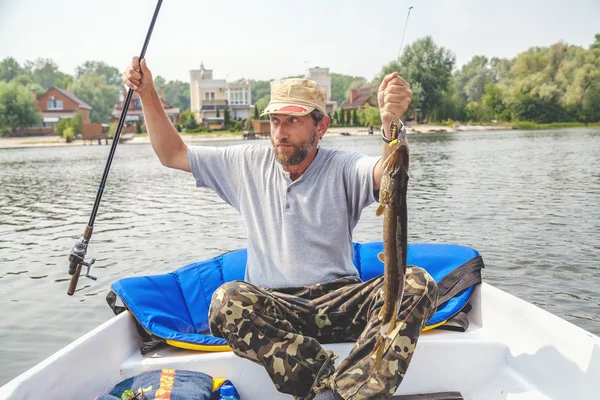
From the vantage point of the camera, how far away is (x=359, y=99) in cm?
9881

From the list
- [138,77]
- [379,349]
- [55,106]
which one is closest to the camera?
[379,349]

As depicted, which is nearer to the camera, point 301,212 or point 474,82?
point 301,212

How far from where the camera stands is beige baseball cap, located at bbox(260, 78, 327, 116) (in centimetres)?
356

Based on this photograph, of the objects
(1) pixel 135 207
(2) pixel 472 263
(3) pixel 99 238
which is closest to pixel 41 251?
(3) pixel 99 238

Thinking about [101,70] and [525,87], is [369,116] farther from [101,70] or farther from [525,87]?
[101,70]

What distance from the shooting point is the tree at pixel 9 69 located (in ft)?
441

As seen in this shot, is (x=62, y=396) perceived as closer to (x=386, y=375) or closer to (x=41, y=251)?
(x=386, y=375)

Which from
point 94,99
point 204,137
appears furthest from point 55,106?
point 204,137

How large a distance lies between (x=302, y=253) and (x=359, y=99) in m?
97.5

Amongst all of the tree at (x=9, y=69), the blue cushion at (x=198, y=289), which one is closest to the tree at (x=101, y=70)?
the tree at (x=9, y=69)

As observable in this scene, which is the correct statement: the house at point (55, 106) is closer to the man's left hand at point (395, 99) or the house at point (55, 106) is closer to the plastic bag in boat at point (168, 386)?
the plastic bag in boat at point (168, 386)

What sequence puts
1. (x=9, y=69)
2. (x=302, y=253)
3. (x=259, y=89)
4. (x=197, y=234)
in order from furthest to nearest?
(x=259, y=89), (x=9, y=69), (x=197, y=234), (x=302, y=253)

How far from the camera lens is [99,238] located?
1305 centimetres

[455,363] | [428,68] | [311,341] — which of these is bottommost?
[455,363]
